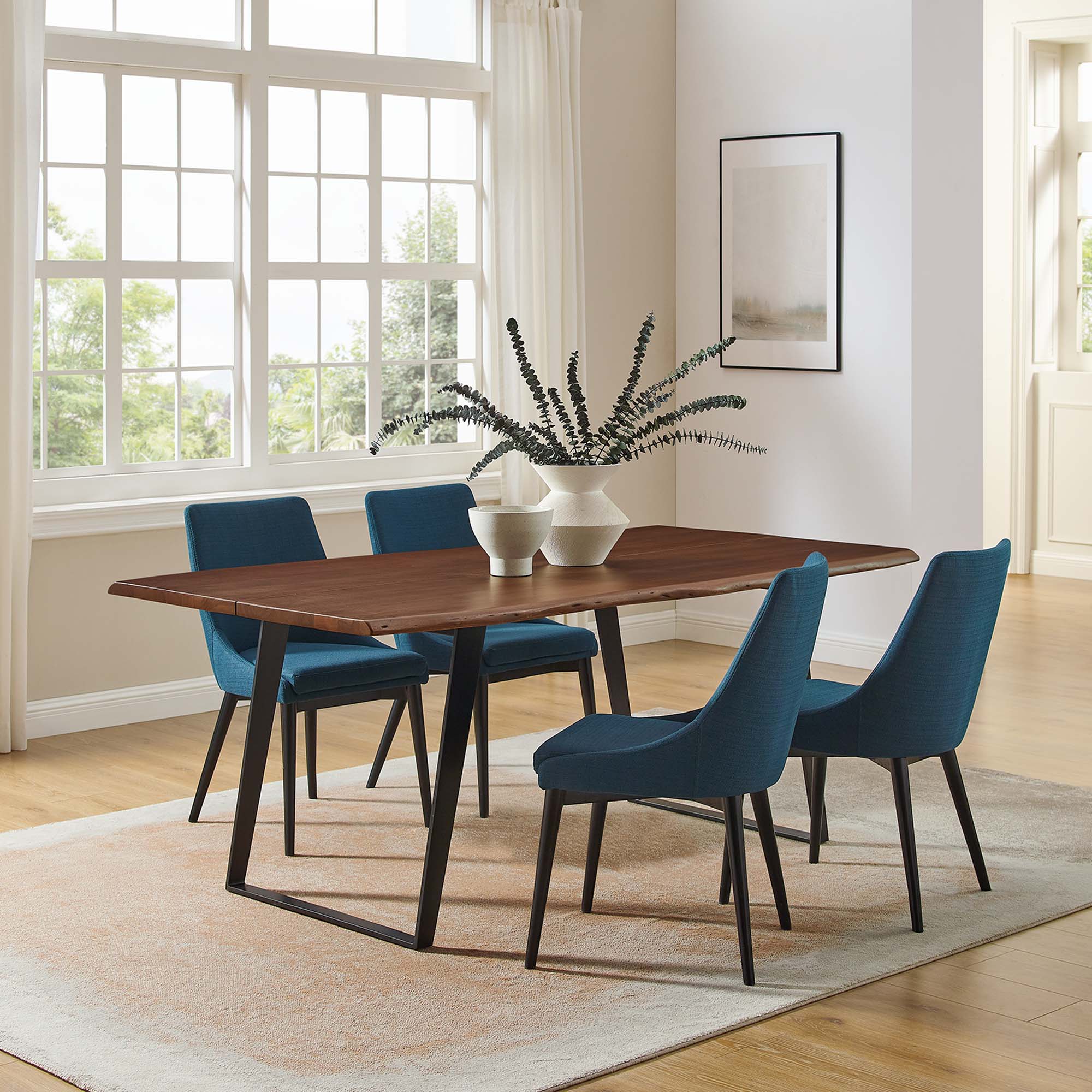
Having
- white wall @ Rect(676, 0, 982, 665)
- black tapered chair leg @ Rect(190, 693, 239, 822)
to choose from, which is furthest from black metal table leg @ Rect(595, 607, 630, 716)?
white wall @ Rect(676, 0, 982, 665)

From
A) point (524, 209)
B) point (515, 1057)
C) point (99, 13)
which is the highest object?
point (99, 13)

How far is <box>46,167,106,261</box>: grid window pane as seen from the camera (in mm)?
5617

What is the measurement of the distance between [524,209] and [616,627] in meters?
2.57

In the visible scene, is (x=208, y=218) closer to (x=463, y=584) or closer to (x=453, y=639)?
(x=453, y=639)

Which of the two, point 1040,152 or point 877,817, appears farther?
point 1040,152

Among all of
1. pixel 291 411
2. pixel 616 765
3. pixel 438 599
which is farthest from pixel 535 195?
pixel 616 765

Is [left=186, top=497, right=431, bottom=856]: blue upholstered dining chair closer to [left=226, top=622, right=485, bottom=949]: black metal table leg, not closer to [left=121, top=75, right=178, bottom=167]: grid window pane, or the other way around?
[left=226, top=622, right=485, bottom=949]: black metal table leg

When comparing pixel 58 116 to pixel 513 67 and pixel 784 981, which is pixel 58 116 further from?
pixel 784 981

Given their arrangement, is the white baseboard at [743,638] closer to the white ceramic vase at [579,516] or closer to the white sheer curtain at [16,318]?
the white ceramic vase at [579,516]

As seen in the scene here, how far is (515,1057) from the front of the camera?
293cm

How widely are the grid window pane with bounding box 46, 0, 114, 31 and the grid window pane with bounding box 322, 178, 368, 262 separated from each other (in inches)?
39.8

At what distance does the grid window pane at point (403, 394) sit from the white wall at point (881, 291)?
56.1 inches

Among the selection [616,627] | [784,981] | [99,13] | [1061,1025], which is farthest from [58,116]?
[1061,1025]

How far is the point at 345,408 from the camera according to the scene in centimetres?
644
